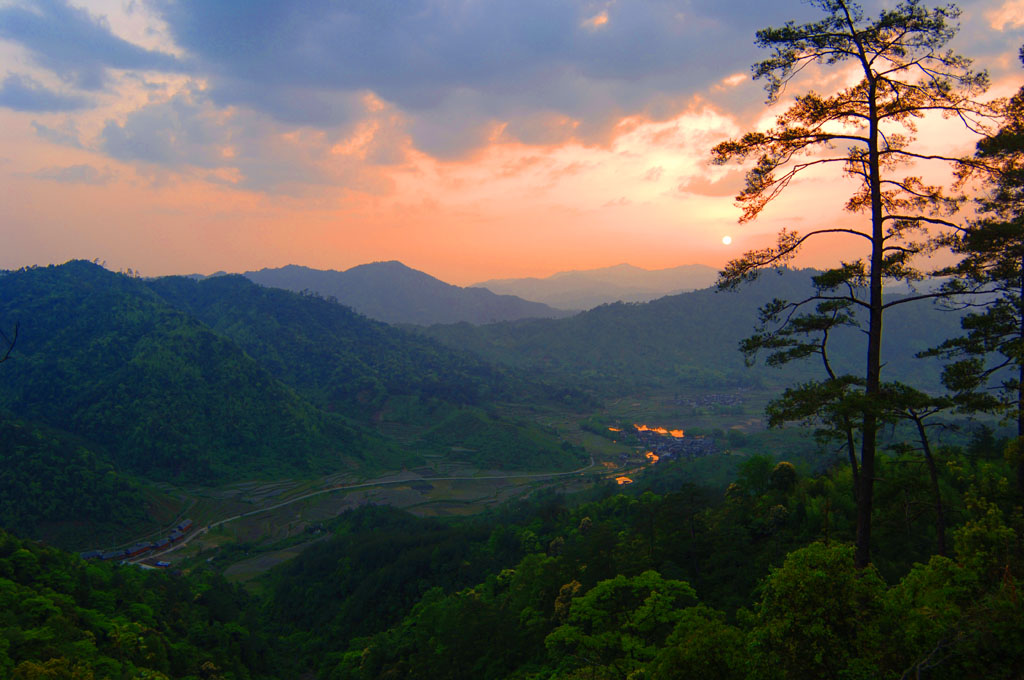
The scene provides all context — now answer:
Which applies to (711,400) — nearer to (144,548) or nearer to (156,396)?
(156,396)

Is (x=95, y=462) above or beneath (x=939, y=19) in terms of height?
beneath

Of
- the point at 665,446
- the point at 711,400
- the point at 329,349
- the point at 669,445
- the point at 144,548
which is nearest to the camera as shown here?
the point at 144,548

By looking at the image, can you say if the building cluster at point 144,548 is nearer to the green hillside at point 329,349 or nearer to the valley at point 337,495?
the valley at point 337,495

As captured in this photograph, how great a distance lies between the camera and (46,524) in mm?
60156

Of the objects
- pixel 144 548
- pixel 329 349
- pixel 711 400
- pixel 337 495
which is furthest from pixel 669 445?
pixel 329 349

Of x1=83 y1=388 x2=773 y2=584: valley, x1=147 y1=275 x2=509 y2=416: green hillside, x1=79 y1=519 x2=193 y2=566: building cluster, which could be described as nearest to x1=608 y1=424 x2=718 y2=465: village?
x1=83 y1=388 x2=773 y2=584: valley

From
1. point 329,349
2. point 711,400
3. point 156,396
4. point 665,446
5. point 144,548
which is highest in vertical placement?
point 329,349

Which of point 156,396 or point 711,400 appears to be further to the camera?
point 711,400

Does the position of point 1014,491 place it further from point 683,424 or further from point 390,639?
point 683,424

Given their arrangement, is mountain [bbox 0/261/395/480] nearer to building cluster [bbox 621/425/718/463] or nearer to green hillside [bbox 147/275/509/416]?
green hillside [bbox 147/275/509/416]

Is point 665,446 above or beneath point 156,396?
beneath

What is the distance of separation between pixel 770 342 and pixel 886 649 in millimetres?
6727

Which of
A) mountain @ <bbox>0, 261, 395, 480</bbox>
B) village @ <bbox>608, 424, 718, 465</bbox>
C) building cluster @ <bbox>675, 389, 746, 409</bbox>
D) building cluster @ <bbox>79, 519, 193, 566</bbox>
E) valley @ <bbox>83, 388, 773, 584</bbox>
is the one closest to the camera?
building cluster @ <bbox>79, 519, 193, 566</bbox>

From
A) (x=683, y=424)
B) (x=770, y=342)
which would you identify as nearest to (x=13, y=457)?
(x=770, y=342)
